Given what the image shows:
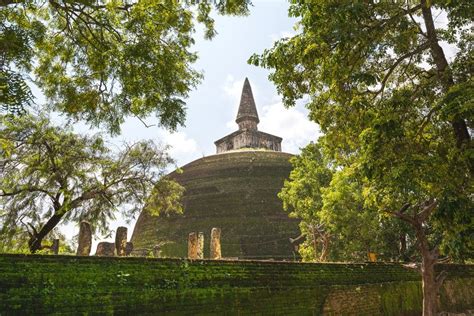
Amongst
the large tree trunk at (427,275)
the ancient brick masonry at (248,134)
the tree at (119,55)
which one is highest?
the ancient brick masonry at (248,134)

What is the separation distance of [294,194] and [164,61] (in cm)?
1346

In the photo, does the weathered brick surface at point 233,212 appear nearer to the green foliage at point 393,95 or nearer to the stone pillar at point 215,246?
the stone pillar at point 215,246

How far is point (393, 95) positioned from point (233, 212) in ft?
69.5

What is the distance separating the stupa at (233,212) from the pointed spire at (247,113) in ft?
32.7

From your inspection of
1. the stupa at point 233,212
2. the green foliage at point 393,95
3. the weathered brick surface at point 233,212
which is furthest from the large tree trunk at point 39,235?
the weathered brick surface at point 233,212

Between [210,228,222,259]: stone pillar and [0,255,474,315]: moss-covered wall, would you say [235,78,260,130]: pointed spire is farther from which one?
[0,255,474,315]: moss-covered wall

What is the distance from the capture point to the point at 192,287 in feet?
26.2

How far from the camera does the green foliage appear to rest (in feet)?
19.6

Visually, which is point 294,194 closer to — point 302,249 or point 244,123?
point 302,249

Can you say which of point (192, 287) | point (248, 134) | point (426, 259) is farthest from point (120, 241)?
point (248, 134)

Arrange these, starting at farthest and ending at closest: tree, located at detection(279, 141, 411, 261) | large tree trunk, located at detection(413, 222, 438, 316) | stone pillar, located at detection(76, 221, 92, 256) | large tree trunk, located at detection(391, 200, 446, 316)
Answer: tree, located at detection(279, 141, 411, 261)
large tree trunk, located at detection(413, 222, 438, 316)
large tree trunk, located at detection(391, 200, 446, 316)
stone pillar, located at detection(76, 221, 92, 256)

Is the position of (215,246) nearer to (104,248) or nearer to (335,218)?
(104,248)

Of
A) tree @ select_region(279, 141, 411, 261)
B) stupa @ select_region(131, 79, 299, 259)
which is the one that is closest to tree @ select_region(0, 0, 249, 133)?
tree @ select_region(279, 141, 411, 261)

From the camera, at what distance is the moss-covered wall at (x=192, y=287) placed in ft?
20.0
